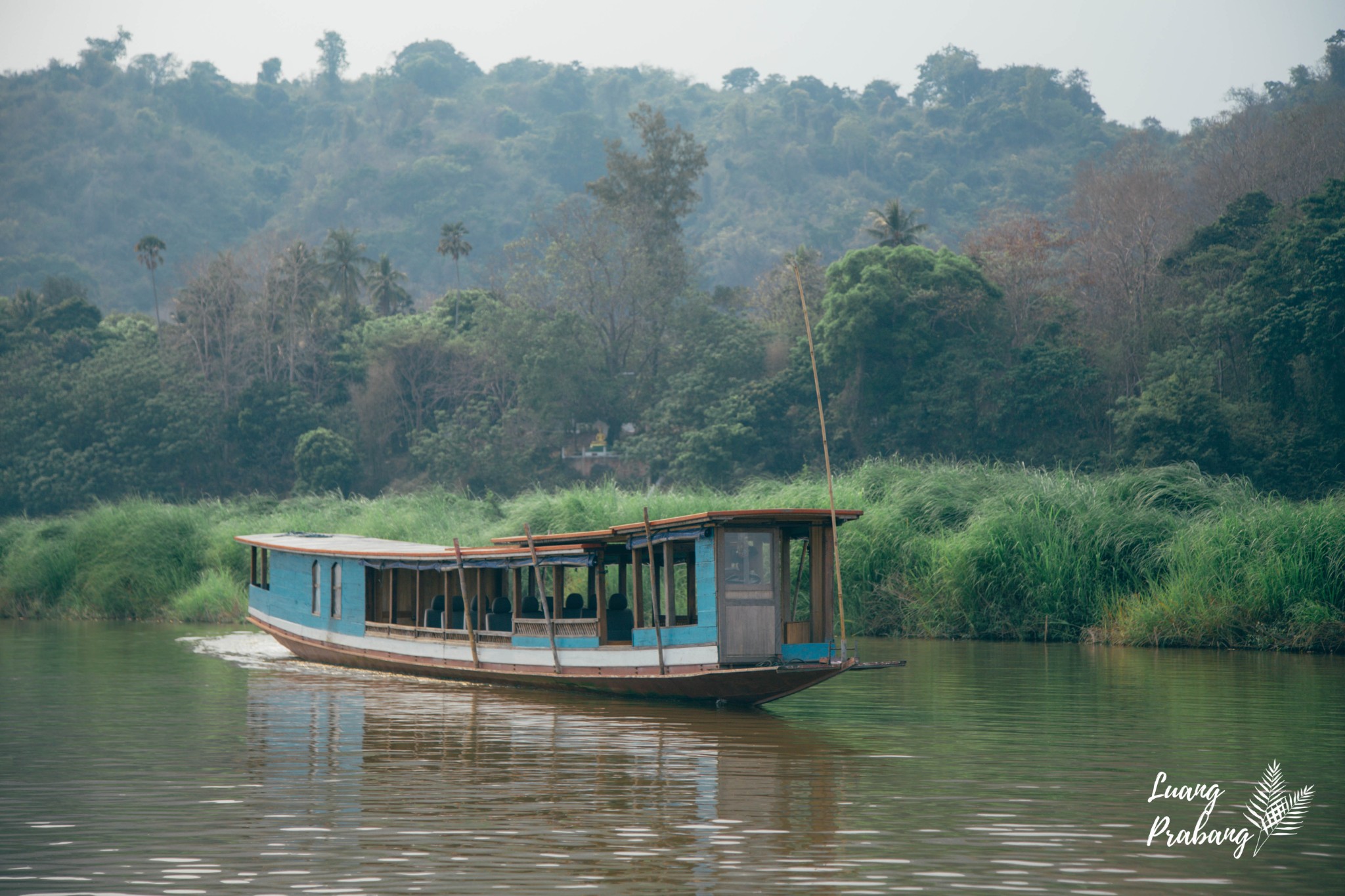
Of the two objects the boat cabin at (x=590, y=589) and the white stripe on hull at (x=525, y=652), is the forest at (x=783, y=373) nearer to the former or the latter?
the boat cabin at (x=590, y=589)

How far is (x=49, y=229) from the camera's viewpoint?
103 metres

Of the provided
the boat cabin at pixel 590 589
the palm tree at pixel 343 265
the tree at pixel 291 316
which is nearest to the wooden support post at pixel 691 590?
the boat cabin at pixel 590 589

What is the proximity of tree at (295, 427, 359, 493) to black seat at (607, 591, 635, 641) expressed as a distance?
39.4m

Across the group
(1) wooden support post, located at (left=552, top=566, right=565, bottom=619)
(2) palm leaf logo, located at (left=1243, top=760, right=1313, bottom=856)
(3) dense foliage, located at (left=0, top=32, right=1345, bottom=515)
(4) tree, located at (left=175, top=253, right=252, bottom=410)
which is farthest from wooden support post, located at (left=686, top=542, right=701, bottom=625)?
(4) tree, located at (left=175, top=253, right=252, bottom=410)

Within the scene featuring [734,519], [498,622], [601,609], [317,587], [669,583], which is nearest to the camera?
[734,519]

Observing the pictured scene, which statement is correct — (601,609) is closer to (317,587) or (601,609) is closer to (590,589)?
(590,589)

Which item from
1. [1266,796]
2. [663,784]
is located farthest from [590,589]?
[1266,796]

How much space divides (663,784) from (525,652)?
A: 21.3 ft

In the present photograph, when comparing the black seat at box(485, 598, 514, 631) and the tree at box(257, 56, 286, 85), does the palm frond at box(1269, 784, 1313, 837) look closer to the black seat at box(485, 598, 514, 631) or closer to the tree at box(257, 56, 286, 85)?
the black seat at box(485, 598, 514, 631)

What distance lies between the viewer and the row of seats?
58.1 ft

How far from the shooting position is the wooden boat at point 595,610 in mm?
15938

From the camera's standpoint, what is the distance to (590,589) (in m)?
19.4

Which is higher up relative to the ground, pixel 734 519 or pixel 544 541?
pixel 734 519

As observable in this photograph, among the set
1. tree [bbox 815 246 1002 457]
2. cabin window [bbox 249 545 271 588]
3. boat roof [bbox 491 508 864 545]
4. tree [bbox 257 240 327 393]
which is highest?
tree [bbox 257 240 327 393]
